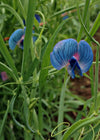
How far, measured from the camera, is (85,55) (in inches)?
26.1

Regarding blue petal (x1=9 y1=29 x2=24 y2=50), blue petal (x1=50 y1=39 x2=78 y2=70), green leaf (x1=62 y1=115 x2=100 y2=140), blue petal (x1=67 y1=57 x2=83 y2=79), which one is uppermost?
blue petal (x1=9 y1=29 x2=24 y2=50)

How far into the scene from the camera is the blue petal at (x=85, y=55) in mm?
649

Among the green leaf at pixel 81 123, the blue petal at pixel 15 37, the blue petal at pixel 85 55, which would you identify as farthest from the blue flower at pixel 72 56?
the blue petal at pixel 15 37

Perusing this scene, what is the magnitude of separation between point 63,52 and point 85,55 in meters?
0.06

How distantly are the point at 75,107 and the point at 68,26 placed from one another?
2.67 feet

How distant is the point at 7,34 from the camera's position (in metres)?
1.24

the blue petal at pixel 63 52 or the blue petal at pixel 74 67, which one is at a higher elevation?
the blue petal at pixel 63 52

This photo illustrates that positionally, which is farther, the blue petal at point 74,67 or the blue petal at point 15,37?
the blue petal at point 15,37

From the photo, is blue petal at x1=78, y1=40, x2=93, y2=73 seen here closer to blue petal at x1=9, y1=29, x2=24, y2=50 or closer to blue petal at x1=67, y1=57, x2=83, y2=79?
blue petal at x1=67, y1=57, x2=83, y2=79

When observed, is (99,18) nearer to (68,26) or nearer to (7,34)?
(7,34)

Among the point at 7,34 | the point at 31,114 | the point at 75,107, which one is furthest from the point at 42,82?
the point at 75,107

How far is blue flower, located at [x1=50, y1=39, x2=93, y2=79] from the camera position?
65 cm

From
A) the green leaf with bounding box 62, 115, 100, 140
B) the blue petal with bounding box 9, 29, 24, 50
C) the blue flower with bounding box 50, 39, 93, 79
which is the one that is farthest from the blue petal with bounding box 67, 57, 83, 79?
the blue petal with bounding box 9, 29, 24, 50

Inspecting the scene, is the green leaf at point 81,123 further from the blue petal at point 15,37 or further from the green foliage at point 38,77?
the blue petal at point 15,37
